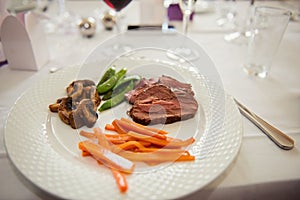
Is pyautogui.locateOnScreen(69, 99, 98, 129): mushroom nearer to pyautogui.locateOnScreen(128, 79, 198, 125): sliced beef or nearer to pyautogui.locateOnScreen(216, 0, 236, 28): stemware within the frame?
pyautogui.locateOnScreen(128, 79, 198, 125): sliced beef

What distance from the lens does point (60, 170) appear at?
73cm

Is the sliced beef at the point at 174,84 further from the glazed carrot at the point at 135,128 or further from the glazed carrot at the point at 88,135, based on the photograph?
the glazed carrot at the point at 88,135

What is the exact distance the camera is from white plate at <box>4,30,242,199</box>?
677 mm

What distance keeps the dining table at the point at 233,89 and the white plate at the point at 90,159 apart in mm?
41

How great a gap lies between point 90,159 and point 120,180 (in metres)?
A: 0.15

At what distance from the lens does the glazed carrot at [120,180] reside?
68cm

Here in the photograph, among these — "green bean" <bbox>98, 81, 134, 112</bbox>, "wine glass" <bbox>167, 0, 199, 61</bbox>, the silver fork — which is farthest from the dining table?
"green bean" <bbox>98, 81, 134, 112</bbox>

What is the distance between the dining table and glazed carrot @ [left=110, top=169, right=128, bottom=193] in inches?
6.7

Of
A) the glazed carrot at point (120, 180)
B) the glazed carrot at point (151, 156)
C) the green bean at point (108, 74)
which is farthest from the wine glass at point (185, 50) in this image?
the glazed carrot at point (120, 180)

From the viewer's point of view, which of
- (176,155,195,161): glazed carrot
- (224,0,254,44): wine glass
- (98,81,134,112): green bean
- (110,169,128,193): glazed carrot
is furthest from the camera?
(224,0,254,44): wine glass

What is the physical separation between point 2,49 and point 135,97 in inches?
32.2

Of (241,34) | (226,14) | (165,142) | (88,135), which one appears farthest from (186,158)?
(226,14)

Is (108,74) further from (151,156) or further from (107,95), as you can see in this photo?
(151,156)

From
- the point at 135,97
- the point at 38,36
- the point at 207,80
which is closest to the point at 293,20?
the point at 207,80
